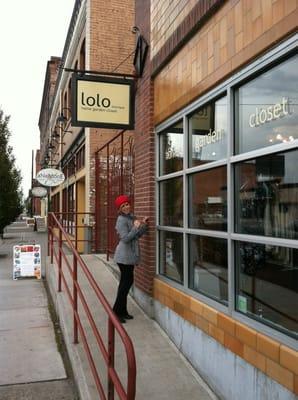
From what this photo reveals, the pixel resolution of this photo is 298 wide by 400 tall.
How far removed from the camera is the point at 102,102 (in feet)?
21.2

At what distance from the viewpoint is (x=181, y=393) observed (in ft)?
13.5

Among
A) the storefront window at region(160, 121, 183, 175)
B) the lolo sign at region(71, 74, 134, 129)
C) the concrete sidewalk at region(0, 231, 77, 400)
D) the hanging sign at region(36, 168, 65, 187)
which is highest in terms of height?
the lolo sign at region(71, 74, 134, 129)

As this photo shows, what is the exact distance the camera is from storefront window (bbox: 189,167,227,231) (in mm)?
4301

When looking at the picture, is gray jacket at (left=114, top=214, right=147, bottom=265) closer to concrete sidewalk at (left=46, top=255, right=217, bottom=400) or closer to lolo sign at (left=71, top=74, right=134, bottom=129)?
concrete sidewalk at (left=46, top=255, right=217, bottom=400)

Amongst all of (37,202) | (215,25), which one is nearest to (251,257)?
(215,25)

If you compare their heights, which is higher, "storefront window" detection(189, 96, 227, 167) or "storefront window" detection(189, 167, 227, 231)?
"storefront window" detection(189, 96, 227, 167)

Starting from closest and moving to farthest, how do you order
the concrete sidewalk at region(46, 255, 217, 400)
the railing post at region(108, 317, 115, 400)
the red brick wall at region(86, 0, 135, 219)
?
the railing post at region(108, 317, 115, 400) < the concrete sidewalk at region(46, 255, 217, 400) < the red brick wall at region(86, 0, 135, 219)

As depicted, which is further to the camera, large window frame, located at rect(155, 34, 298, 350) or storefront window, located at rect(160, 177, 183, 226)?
storefront window, located at rect(160, 177, 183, 226)

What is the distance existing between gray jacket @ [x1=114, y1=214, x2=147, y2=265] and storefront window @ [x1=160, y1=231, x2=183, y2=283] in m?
0.34

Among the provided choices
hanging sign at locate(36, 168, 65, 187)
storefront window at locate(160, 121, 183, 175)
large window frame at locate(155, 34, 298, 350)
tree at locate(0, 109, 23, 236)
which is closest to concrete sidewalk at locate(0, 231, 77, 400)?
large window frame at locate(155, 34, 298, 350)

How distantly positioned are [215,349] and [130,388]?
6.18 feet

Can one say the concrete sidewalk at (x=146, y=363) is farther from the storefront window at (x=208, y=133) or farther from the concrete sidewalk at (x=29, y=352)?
the storefront window at (x=208, y=133)

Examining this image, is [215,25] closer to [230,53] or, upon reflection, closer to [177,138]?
[230,53]

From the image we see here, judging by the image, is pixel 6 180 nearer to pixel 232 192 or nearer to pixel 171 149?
pixel 171 149
